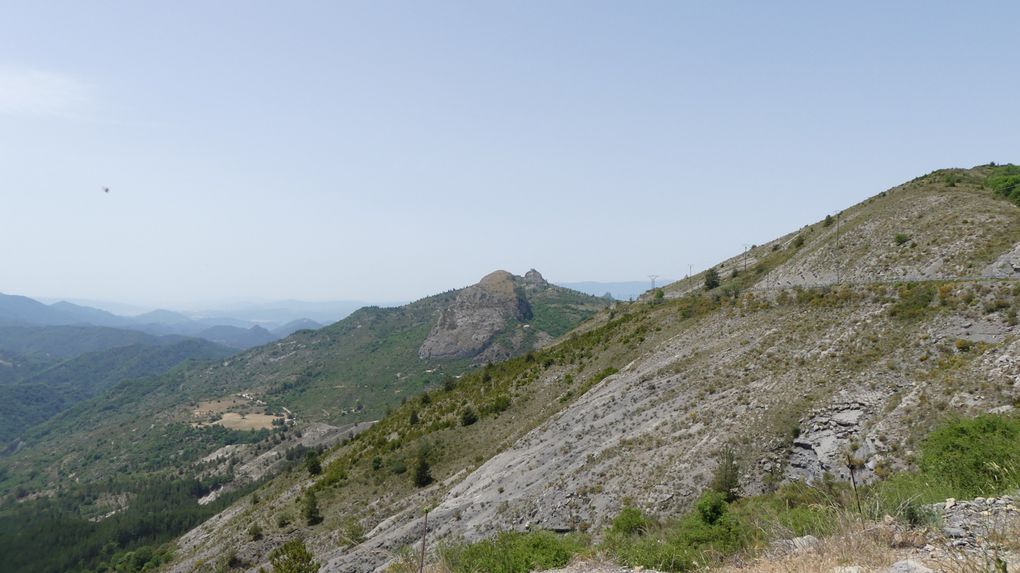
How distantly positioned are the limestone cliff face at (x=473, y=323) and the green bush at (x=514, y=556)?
160 metres

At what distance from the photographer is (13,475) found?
19562 centimetres

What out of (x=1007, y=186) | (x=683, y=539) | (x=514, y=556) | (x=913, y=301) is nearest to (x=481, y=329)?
(x=1007, y=186)

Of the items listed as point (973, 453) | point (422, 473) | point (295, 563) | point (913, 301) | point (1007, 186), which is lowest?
point (422, 473)

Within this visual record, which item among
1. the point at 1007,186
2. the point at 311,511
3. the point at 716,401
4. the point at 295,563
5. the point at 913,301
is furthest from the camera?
the point at 1007,186

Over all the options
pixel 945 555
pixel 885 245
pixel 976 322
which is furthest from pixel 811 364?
pixel 885 245

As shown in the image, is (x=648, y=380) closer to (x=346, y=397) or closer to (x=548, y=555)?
(x=548, y=555)

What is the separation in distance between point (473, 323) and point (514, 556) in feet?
565

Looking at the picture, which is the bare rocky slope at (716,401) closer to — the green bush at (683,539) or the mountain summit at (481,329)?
the green bush at (683,539)

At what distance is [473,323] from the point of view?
184500 millimetres

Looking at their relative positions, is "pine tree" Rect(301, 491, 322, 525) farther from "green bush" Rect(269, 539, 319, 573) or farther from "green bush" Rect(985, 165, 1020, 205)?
"green bush" Rect(985, 165, 1020, 205)

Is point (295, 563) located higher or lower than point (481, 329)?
higher

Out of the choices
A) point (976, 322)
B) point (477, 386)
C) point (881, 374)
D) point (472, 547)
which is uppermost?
point (976, 322)

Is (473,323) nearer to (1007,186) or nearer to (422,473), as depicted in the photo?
(422,473)

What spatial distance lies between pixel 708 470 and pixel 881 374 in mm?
10332
